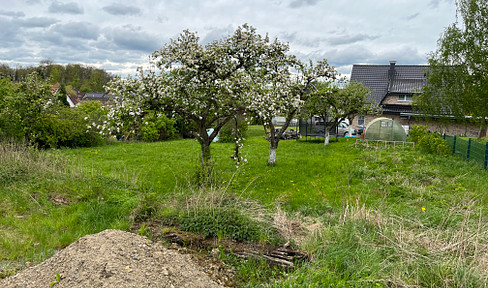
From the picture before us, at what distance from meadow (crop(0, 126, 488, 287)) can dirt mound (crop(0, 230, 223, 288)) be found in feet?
2.26

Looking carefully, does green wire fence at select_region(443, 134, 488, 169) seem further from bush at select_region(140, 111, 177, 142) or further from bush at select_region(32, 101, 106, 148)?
bush at select_region(32, 101, 106, 148)

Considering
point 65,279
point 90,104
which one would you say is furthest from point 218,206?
point 90,104

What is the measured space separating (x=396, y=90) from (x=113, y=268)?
35.5m

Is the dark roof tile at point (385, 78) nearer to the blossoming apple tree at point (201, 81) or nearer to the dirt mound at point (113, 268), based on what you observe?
the blossoming apple tree at point (201, 81)

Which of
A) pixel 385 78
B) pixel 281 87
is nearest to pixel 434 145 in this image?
pixel 281 87

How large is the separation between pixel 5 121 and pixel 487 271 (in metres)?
17.9

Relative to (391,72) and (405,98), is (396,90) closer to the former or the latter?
(405,98)

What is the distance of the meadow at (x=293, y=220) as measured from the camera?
388 centimetres

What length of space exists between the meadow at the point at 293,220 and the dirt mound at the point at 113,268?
687mm

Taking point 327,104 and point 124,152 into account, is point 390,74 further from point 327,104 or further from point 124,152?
point 124,152

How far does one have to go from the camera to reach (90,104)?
29.0 meters

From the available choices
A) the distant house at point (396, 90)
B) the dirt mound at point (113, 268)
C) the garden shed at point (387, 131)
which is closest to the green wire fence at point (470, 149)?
the garden shed at point (387, 131)

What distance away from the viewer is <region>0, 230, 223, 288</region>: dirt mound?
10.8ft

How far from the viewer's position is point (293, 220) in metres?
5.78
